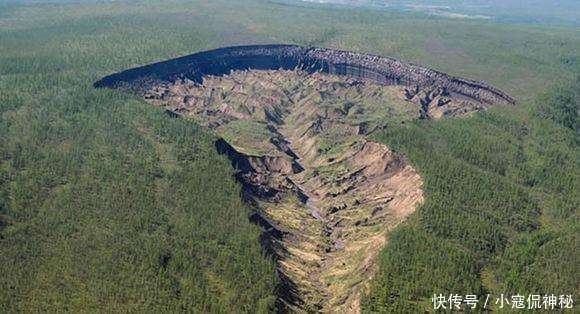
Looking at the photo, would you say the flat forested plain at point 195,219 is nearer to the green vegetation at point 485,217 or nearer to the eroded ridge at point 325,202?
the green vegetation at point 485,217

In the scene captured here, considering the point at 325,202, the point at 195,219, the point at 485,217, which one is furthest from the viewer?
the point at 325,202

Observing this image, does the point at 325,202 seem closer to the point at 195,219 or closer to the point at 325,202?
the point at 325,202

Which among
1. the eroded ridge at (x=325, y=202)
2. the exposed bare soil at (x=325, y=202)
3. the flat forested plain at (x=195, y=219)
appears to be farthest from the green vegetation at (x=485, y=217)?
the eroded ridge at (x=325, y=202)

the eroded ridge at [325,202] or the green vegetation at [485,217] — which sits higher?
the green vegetation at [485,217]

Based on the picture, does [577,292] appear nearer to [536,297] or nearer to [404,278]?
[536,297]

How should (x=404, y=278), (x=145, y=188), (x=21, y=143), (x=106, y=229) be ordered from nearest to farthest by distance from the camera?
1. (x=404, y=278)
2. (x=106, y=229)
3. (x=145, y=188)
4. (x=21, y=143)

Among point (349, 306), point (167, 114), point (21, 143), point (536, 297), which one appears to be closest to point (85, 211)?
point (21, 143)

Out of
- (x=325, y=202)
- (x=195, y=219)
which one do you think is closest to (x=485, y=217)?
(x=325, y=202)

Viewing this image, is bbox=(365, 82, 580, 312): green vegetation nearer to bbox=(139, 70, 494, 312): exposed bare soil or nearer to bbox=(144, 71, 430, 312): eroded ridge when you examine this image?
bbox=(139, 70, 494, 312): exposed bare soil
